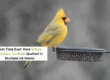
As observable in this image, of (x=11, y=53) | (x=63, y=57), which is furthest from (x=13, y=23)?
(x=63, y=57)

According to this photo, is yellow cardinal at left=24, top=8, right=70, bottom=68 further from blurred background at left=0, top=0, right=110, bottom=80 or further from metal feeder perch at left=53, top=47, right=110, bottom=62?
blurred background at left=0, top=0, right=110, bottom=80

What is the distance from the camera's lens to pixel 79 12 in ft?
13.2

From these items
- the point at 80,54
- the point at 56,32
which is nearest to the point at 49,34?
the point at 56,32

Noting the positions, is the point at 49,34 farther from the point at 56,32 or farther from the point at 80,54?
the point at 80,54

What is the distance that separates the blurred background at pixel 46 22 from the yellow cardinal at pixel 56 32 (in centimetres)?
66

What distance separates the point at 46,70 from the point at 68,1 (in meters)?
0.55

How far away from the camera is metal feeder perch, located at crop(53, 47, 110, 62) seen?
277 cm

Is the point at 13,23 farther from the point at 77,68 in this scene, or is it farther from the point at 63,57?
the point at 63,57

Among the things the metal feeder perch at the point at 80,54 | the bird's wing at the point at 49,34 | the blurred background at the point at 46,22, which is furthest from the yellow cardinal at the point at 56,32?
the blurred background at the point at 46,22

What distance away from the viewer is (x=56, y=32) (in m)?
3.19

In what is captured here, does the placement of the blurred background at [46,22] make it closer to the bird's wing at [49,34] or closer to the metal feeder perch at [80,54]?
the bird's wing at [49,34]

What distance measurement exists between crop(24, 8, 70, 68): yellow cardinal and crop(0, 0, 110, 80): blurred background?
0.66 meters

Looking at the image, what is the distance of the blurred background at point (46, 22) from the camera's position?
3.98 metres

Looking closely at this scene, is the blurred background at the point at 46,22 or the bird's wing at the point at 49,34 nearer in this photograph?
the bird's wing at the point at 49,34
